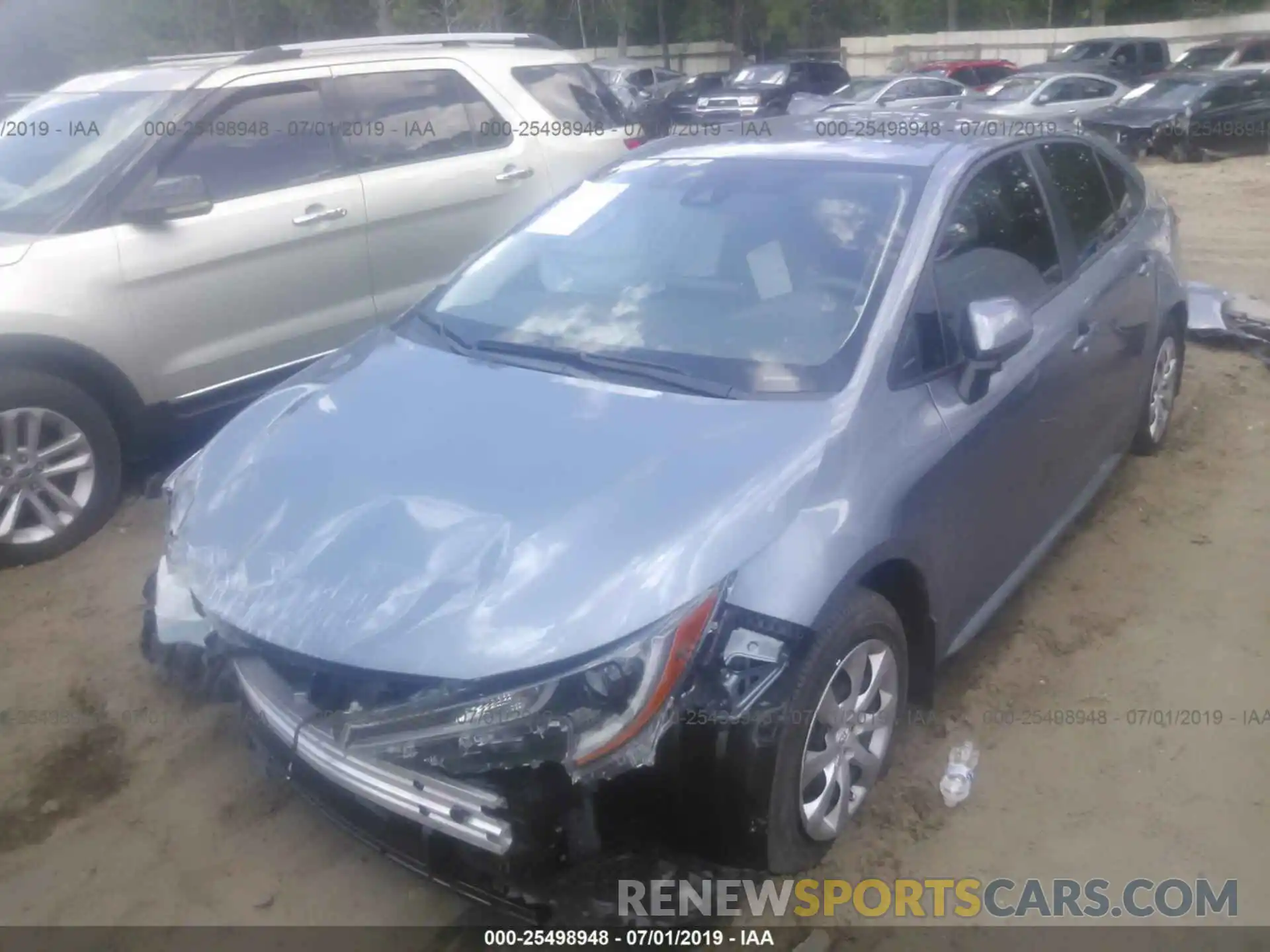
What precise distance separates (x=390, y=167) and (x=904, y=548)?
3.81 metres

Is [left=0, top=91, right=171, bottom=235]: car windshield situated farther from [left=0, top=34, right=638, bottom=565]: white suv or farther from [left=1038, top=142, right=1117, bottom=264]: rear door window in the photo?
[left=1038, top=142, right=1117, bottom=264]: rear door window

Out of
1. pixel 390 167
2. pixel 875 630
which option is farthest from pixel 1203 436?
pixel 390 167

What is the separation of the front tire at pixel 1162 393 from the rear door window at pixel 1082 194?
757 millimetres

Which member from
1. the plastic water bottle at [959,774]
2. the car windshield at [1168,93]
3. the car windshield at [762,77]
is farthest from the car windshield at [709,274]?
the car windshield at [762,77]

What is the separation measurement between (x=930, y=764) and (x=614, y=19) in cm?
5116

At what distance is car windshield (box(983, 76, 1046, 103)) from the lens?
19.8 metres

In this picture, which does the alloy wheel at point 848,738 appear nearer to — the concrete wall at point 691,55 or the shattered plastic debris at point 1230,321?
the shattered plastic debris at point 1230,321

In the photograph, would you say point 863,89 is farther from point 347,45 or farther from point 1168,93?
point 347,45

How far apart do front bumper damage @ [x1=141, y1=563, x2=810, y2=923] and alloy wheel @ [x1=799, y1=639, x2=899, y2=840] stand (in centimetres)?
21

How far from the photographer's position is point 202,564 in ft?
8.84

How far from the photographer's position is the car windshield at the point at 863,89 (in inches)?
854

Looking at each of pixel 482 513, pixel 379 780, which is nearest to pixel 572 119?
pixel 482 513

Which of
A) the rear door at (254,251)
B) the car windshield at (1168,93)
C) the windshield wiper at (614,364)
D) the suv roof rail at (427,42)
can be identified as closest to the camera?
the windshield wiper at (614,364)

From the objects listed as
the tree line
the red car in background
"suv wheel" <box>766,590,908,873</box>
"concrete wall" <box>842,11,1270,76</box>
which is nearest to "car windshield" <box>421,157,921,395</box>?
"suv wheel" <box>766,590,908,873</box>
